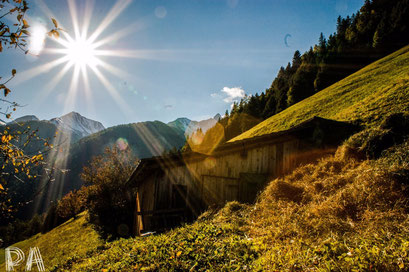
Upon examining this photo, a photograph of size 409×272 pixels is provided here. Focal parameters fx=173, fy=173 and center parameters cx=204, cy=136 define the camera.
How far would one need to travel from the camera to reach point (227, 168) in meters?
10.1

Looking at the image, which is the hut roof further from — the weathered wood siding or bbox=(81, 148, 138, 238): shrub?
bbox=(81, 148, 138, 238): shrub

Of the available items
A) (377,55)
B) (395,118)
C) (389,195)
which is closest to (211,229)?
(389,195)

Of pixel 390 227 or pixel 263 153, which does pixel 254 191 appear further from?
pixel 390 227

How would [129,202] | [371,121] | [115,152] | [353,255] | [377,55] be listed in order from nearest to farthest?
[353,255] < [371,121] < [129,202] < [115,152] < [377,55]

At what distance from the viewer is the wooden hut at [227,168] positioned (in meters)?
8.16

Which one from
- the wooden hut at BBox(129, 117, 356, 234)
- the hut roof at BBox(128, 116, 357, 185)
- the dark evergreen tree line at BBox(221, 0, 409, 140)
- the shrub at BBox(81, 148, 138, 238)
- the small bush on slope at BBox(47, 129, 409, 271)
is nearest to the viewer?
the small bush on slope at BBox(47, 129, 409, 271)

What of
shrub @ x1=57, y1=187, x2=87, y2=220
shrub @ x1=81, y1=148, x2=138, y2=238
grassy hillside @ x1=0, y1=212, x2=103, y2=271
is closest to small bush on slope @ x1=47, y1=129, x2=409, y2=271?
grassy hillside @ x1=0, y1=212, x2=103, y2=271

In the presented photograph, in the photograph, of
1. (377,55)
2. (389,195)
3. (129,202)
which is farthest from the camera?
(377,55)

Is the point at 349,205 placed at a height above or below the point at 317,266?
above

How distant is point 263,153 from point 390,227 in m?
5.72

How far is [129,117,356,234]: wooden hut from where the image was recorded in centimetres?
816

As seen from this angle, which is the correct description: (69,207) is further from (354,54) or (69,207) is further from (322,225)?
(354,54)

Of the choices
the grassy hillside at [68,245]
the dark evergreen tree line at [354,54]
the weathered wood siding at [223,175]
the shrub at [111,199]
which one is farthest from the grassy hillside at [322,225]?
the dark evergreen tree line at [354,54]

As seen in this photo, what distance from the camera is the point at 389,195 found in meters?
4.18
